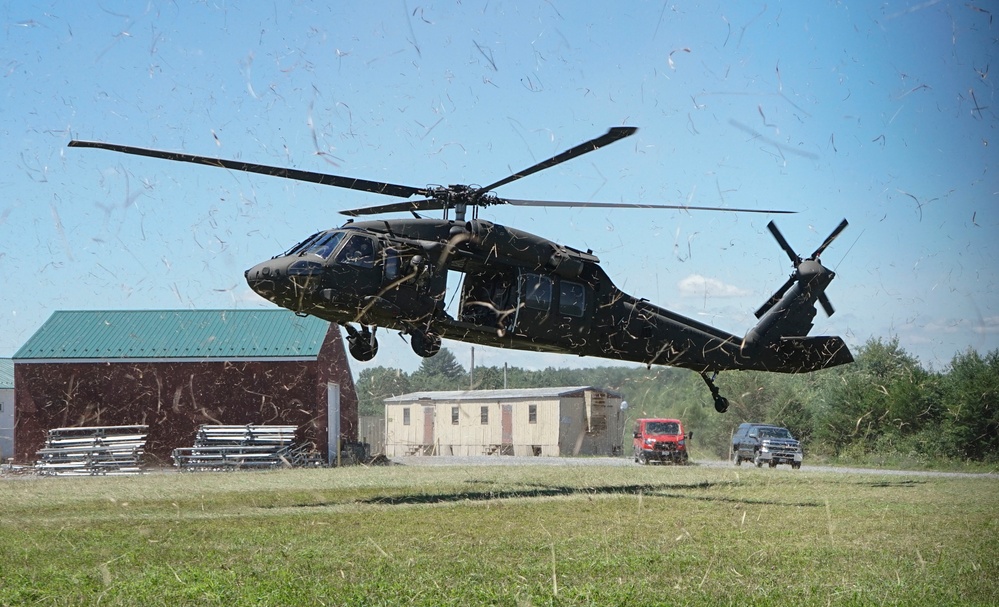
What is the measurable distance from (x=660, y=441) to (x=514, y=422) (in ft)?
31.5

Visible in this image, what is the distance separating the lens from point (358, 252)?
50.5ft

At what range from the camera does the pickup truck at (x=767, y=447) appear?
31.7m

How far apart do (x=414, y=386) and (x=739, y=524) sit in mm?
75394

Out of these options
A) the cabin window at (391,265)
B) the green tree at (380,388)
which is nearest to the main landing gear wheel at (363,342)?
the cabin window at (391,265)

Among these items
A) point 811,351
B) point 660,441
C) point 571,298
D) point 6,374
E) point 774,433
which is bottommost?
point 660,441

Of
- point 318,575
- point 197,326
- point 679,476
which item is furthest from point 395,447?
point 318,575

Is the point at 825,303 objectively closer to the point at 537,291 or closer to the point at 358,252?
the point at 537,291

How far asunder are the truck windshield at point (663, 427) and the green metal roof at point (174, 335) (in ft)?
42.2

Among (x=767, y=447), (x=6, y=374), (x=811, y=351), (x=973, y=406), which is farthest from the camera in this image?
(x=6, y=374)

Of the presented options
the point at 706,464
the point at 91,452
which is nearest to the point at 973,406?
the point at 706,464

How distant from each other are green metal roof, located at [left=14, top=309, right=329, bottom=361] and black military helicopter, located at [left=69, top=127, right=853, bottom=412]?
53.2 ft

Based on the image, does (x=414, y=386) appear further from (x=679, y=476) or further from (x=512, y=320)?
(x=512, y=320)

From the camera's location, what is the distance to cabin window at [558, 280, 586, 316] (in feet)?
56.9

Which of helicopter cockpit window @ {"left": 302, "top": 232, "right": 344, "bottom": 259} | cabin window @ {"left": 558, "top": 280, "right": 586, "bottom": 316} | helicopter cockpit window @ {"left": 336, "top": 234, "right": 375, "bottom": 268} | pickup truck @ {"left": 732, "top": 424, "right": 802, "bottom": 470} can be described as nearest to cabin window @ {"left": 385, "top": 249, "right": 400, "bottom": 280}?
helicopter cockpit window @ {"left": 336, "top": 234, "right": 375, "bottom": 268}
